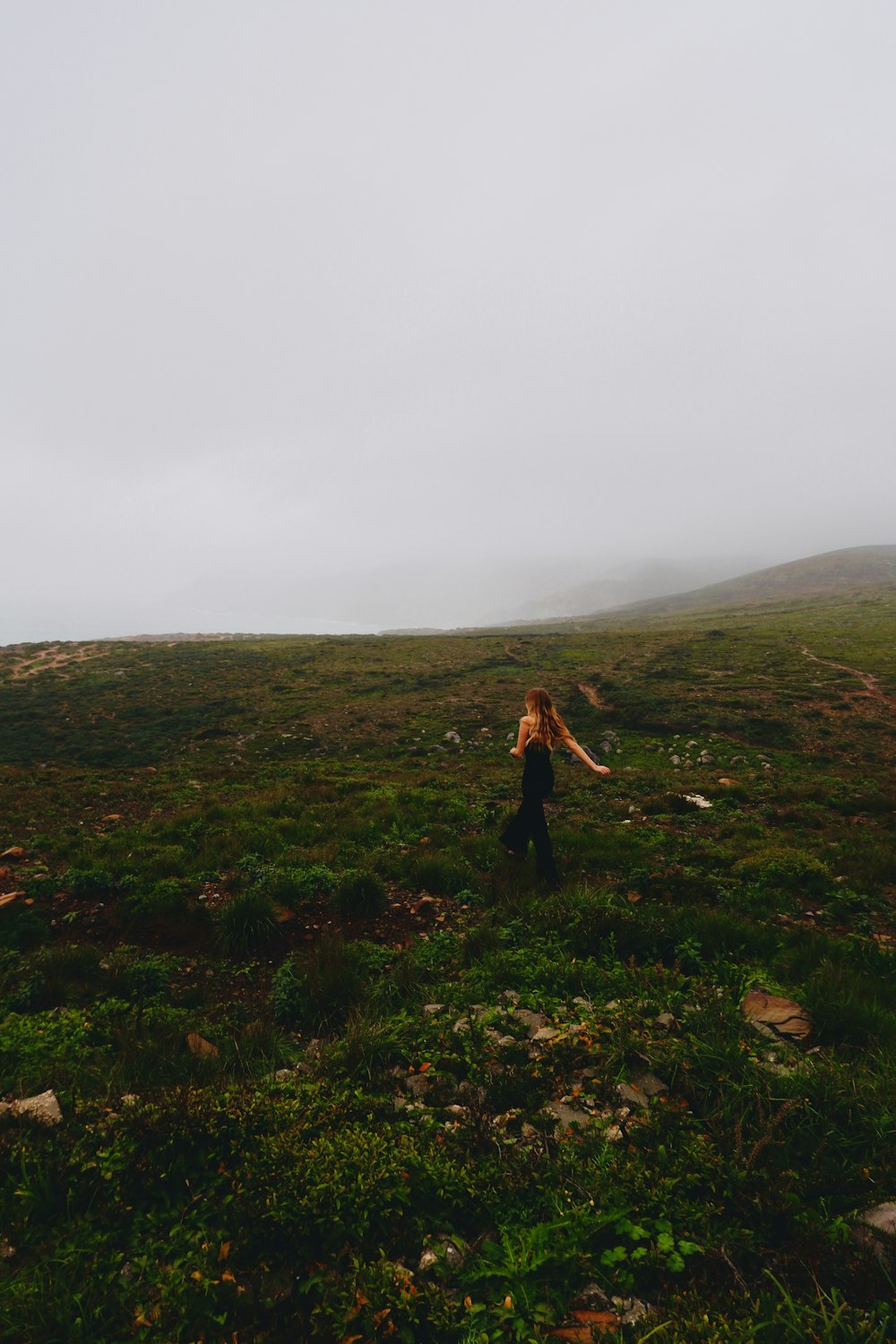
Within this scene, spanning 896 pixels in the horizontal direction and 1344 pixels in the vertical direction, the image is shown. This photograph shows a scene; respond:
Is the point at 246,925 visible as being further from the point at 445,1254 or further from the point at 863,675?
the point at 863,675

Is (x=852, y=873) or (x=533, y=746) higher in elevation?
(x=533, y=746)

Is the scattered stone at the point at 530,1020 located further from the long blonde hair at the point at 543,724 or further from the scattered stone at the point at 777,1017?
the long blonde hair at the point at 543,724

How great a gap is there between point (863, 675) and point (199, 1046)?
35022 millimetres

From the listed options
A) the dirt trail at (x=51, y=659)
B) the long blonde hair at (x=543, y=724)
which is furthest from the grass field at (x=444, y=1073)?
the dirt trail at (x=51, y=659)

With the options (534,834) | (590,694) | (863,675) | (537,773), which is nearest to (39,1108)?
(534,834)

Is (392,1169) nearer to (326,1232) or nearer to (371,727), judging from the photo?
(326,1232)

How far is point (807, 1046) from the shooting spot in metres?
4.71

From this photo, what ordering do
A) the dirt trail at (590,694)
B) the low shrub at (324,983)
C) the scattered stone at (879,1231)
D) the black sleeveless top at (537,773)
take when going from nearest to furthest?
the scattered stone at (879,1231)
the low shrub at (324,983)
the black sleeveless top at (537,773)
the dirt trail at (590,694)

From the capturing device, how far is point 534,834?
837cm

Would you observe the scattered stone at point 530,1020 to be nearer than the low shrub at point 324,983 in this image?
Yes

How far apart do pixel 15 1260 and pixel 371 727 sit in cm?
2187

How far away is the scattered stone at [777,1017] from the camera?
480 centimetres

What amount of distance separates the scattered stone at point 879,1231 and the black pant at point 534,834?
16.5 feet

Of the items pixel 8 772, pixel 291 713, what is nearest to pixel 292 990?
pixel 8 772
